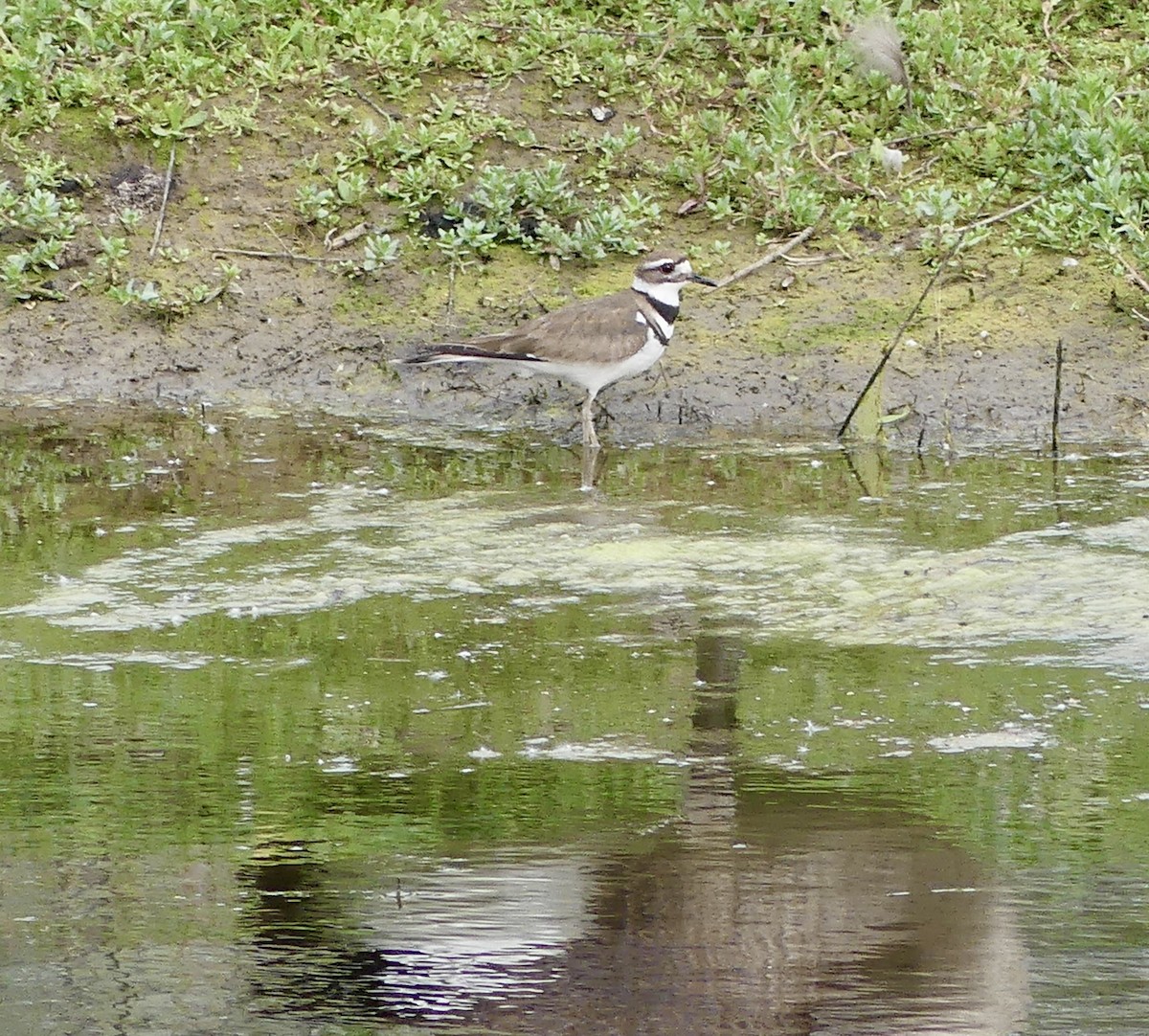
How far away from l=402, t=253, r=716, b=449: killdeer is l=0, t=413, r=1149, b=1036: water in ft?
1.98

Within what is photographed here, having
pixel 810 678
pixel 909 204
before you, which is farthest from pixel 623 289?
pixel 810 678

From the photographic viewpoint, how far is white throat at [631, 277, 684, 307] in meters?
8.84

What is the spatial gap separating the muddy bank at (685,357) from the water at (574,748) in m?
0.77

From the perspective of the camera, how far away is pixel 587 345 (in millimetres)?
8438

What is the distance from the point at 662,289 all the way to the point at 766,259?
2.65ft

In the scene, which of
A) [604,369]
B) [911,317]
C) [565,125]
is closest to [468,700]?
[604,369]

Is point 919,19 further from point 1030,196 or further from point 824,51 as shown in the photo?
point 1030,196

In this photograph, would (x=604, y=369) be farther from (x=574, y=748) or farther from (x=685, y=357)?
(x=574, y=748)

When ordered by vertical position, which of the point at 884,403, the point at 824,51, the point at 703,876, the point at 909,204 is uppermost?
the point at 824,51

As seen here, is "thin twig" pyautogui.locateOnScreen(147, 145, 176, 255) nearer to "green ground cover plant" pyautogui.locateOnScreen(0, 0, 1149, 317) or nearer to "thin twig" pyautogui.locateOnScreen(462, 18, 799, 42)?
"green ground cover plant" pyautogui.locateOnScreen(0, 0, 1149, 317)

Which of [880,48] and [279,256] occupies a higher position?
[880,48]

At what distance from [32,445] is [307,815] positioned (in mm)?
4282

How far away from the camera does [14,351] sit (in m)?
9.49

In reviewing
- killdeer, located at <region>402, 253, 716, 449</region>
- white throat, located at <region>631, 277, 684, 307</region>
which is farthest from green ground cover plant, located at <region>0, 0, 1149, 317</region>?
killdeer, located at <region>402, 253, 716, 449</region>
